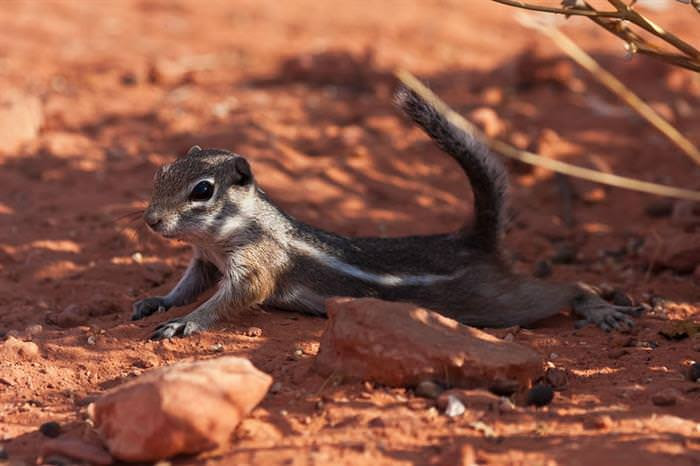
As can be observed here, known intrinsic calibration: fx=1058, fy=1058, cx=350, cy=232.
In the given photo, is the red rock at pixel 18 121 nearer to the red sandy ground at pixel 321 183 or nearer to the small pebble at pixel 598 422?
the red sandy ground at pixel 321 183

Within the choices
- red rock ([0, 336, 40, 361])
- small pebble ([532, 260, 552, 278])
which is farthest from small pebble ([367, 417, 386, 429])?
small pebble ([532, 260, 552, 278])

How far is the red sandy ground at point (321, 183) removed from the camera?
14.6ft

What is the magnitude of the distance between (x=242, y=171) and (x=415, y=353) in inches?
74.0

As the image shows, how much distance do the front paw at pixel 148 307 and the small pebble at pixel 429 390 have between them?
6.53 feet

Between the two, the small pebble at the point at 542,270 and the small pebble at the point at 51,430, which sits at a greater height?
the small pebble at the point at 542,270

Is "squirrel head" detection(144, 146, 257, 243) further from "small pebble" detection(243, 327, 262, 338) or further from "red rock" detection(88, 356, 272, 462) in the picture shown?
"red rock" detection(88, 356, 272, 462)

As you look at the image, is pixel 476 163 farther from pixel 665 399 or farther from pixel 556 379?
pixel 665 399

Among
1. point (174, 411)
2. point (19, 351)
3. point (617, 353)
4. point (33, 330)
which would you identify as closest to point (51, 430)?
point (174, 411)

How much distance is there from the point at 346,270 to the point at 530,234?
6.75 ft

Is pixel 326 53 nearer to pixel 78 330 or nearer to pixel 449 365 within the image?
pixel 78 330

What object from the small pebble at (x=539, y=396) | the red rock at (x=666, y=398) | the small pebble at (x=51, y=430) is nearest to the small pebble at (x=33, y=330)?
the small pebble at (x=51, y=430)

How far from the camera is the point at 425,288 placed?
614 cm

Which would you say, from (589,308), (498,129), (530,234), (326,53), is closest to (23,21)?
(326,53)

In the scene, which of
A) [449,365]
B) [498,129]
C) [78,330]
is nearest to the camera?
[449,365]
